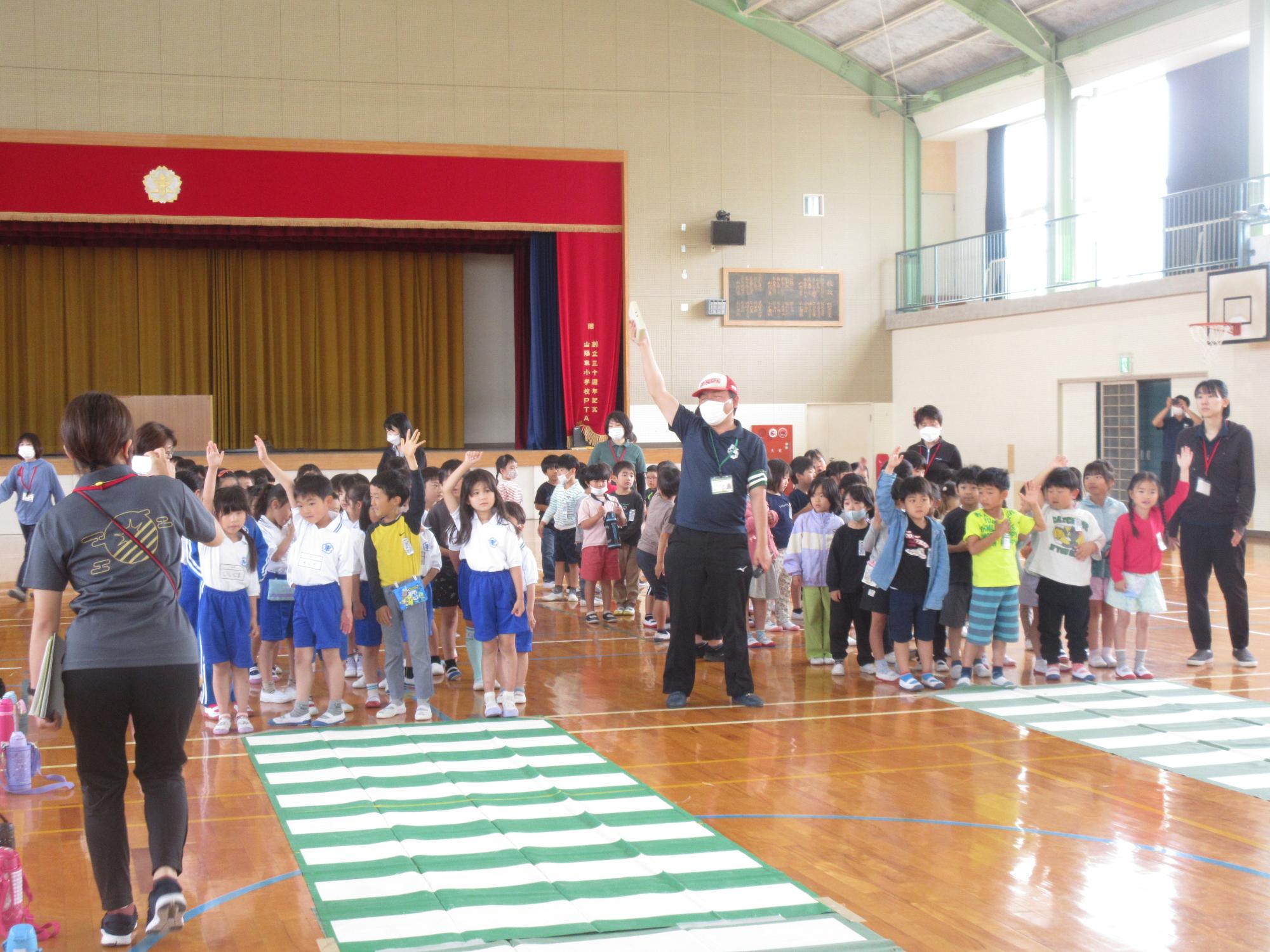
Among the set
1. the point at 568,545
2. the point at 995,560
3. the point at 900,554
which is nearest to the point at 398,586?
the point at 900,554

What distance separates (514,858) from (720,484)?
9.81 feet

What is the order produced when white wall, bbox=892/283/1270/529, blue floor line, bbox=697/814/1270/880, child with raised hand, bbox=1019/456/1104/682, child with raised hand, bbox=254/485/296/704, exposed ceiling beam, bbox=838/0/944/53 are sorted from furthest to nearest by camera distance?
exposed ceiling beam, bbox=838/0/944/53
white wall, bbox=892/283/1270/529
child with raised hand, bbox=1019/456/1104/682
child with raised hand, bbox=254/485/296/704
blue floor line, bbox=697/814/1270/880

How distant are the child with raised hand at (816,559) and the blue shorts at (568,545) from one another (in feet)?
10.8

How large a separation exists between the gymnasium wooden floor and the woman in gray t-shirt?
304 mm

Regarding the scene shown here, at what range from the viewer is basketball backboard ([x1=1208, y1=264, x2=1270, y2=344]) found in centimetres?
1502

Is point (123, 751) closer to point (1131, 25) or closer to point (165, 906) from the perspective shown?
point (165, 906)

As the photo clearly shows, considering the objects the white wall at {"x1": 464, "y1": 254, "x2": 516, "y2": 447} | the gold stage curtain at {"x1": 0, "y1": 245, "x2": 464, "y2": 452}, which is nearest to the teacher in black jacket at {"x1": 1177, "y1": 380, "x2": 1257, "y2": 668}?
the white wall at {"x1": 464, "y1": 254, "x2": 516, "y2": 447}

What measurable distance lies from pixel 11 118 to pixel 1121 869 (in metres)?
17.8

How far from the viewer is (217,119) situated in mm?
18125

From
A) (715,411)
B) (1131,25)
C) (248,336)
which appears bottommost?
(715,411)

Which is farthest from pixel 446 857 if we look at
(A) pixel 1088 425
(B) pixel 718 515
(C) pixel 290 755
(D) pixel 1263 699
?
(A) pixel 1088 425

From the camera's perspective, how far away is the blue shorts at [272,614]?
23.4 feet

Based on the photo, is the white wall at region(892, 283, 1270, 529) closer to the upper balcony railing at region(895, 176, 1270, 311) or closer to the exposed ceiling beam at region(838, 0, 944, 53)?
the upper balcony railing at region(895, 176, 1270, 311)

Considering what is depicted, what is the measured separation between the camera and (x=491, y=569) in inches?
266
